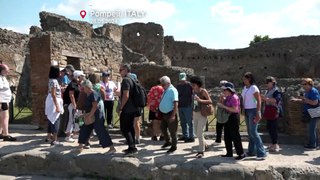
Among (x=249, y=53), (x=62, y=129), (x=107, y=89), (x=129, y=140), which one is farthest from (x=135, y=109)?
(x=249, y=53)

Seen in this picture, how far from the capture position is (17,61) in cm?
2086

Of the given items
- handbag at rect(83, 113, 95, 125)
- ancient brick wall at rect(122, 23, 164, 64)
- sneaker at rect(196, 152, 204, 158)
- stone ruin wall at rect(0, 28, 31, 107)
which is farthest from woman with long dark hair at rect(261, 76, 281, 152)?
ancient brick wall at rect(122, 23, 164, 64)

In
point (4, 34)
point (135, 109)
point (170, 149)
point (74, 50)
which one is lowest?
point (170, 149)

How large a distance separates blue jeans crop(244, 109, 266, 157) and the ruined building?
182 cm

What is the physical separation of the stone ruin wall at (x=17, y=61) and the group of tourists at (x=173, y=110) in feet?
40.0

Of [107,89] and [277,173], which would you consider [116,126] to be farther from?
[277,173]

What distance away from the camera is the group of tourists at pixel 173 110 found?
22.9ft

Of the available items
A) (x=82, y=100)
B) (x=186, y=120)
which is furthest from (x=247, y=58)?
(x=82, y=100)

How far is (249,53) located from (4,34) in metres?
23.4

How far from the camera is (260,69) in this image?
3709 cm

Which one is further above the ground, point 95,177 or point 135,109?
point 135,109

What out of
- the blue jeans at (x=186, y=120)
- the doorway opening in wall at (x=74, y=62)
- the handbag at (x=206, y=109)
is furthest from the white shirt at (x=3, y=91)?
the doorway opening in wall at (x=74, y=62)

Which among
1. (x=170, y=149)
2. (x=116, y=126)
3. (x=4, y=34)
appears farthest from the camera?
(x=4, y=34)

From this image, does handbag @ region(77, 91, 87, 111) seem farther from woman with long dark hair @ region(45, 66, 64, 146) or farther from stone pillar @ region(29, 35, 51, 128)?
stone pillar @ region(29, 35, 51, 128)
